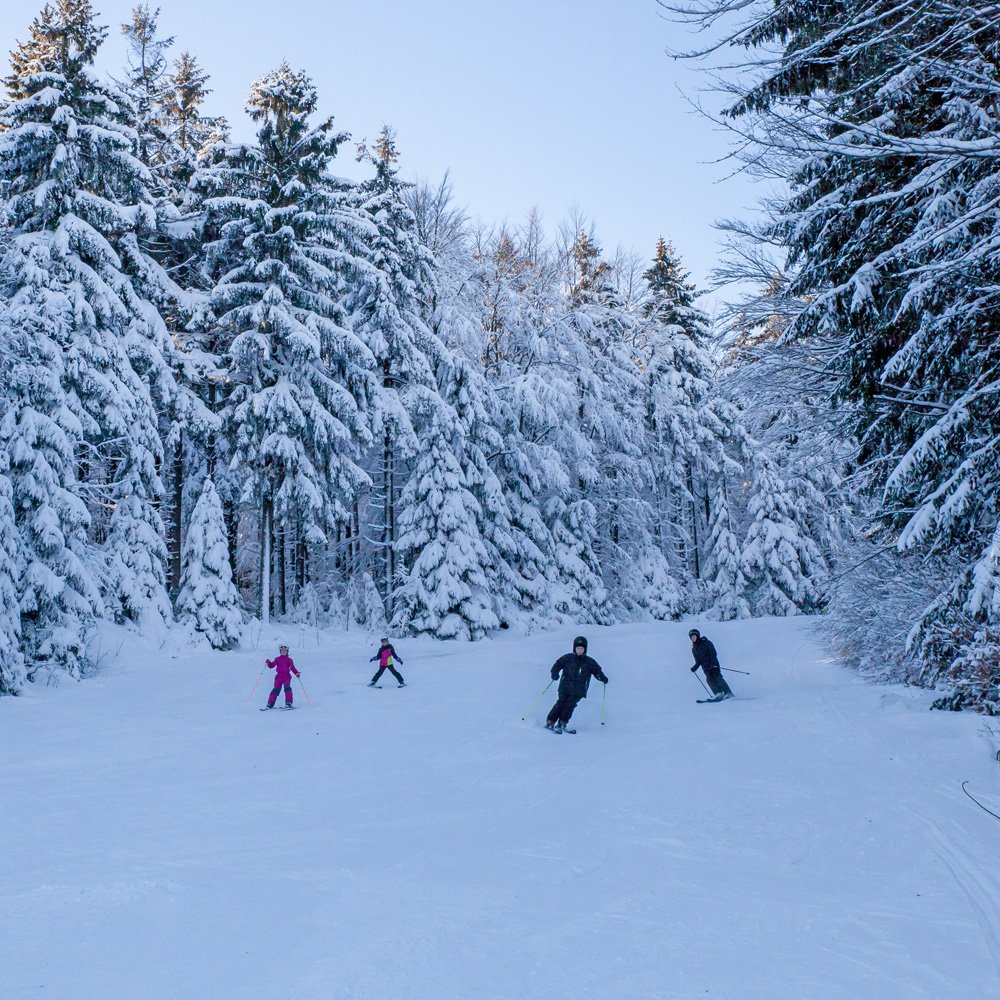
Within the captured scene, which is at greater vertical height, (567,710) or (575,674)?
(575,674)

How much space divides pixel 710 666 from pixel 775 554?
20.5 m

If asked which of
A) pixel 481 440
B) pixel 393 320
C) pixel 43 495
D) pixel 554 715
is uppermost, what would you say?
pixel 393 320

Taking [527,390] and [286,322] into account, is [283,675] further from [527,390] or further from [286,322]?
[527,390]

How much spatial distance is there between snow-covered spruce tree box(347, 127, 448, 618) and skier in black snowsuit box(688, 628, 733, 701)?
11.7 m

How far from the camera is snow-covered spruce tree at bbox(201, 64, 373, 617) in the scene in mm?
22438

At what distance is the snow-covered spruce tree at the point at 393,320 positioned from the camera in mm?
24400

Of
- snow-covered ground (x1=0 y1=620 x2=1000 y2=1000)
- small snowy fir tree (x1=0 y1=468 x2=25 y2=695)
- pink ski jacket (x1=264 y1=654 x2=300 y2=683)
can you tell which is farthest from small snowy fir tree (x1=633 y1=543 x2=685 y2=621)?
small snowy fir tree (x1=0 y1=468 x2=25 y2=695)

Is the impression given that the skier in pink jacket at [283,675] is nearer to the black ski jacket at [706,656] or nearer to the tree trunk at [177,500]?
the black ski jacket at [706,656]

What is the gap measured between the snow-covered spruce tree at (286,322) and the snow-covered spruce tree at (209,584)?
1.57m

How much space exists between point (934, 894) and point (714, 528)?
104 feet

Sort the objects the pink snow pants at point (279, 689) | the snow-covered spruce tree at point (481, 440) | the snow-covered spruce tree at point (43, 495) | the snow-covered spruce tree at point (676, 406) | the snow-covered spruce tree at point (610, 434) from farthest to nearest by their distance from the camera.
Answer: the snow-covered spruce tree at point (676, 406), the snow-covered spruce tree at point (610, 434), the snow-covered spruce tree at point (481, 440), the snow-covered spruce tree at point (43, 495), the pink snow pants at point (279, 689)

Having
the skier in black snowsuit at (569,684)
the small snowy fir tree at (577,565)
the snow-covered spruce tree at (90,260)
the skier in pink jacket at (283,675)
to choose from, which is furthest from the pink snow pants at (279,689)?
the small snowy fir tree at (577,565)

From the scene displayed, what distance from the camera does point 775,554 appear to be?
3344 cm

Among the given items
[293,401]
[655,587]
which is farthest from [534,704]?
[655,587]
